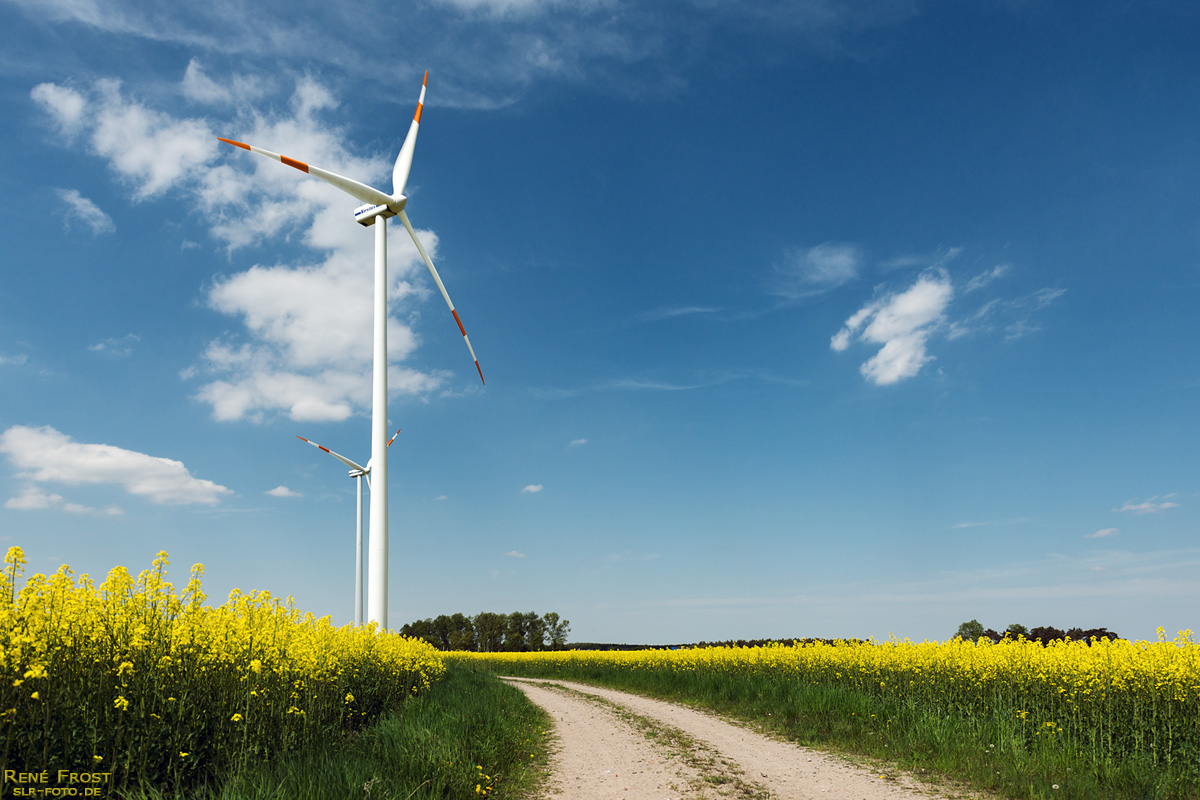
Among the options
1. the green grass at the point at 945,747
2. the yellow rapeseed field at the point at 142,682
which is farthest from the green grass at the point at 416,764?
the green grass at the point at 945,747

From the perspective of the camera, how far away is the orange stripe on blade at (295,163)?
97.3ft

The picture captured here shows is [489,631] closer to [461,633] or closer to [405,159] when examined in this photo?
[461,633]

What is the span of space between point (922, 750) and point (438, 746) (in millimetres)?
9455

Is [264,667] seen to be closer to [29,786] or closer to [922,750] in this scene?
[29,786]

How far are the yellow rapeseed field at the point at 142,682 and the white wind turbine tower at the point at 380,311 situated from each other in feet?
51.3

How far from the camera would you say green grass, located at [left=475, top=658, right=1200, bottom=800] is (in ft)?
33.3

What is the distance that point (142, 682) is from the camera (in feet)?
21.6

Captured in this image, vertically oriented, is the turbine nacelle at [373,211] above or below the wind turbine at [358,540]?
above

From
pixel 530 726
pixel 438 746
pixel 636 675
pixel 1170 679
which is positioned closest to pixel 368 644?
pixel 530 726

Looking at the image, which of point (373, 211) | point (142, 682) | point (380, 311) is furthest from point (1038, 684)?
point (373, 211)

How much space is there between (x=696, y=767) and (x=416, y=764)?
17.2 feet

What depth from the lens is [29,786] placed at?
220 inches

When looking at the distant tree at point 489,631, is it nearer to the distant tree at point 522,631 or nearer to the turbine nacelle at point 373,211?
the distant tree at point 522,631

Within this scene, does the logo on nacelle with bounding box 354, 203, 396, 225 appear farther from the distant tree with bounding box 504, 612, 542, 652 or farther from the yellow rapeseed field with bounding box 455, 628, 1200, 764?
the distant tree with bounding box 504, 612, 542, 652
